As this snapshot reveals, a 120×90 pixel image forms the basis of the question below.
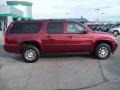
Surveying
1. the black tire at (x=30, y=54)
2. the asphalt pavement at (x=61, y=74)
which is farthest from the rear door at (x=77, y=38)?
the black tire at (x=30, y=54)

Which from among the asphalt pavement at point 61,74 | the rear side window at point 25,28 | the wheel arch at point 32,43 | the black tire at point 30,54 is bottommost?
the asphalt pavement at point 61,74

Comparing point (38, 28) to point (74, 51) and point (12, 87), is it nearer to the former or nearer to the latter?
point (74, 51)

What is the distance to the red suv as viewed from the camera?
11914 mm

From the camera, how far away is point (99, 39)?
478 inches

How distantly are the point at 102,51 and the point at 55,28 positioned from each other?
7.78 ft

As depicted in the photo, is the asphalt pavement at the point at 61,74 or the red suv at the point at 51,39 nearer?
the asphalt pavement at the point at 61,74

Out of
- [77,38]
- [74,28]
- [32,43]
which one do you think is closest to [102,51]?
[77,38]

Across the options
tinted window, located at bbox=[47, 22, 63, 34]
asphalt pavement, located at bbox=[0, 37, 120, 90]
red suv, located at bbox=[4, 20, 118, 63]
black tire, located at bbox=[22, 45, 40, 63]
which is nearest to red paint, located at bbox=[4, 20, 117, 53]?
red suv, located at bbox=[4, 20, 118, 63]

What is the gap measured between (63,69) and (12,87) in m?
2.79

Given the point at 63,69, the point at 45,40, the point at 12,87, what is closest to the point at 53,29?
the point at 45,40

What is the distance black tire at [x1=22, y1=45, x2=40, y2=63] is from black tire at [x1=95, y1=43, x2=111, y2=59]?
8.87 ft

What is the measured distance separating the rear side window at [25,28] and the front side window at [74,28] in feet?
4.28

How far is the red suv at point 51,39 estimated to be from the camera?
39.1ft

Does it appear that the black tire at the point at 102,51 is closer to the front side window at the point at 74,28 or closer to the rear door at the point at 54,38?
the front side window at the point at 74,28
